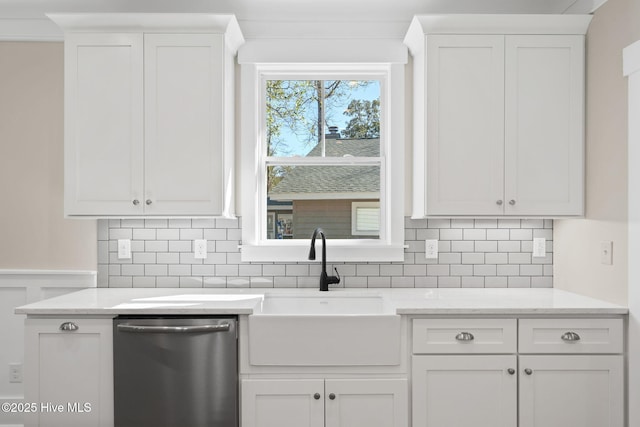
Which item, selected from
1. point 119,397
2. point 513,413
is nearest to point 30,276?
point 119,397

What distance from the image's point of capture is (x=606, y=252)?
251 centimetres

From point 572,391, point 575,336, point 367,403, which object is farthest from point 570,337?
point 367,403

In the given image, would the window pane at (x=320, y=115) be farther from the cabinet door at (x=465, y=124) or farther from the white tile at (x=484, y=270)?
the white tile at (x=484, y=270)

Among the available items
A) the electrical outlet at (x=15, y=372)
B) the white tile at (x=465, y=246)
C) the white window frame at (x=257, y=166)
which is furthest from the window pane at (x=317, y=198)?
the electrical outlet at (x=15, y=372)

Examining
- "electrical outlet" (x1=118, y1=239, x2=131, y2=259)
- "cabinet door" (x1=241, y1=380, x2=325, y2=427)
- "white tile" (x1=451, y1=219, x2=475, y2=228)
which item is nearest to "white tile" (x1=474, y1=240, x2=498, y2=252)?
"white tile" (x1=451, y1=219, x2=475, y2=228)

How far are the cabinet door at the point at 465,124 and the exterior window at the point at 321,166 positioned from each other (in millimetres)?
506

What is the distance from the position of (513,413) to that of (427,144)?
1.40 metres

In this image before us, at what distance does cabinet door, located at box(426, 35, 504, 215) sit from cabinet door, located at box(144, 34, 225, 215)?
45.5 inches

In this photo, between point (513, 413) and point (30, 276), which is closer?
point (513, 413)

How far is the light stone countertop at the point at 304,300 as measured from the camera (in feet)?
7.78

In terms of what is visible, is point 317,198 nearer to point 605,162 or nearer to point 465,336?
point 465,336

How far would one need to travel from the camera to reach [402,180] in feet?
10.0

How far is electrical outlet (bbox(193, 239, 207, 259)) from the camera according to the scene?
3.05 meters

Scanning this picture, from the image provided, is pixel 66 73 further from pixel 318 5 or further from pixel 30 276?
pixel 318 5
